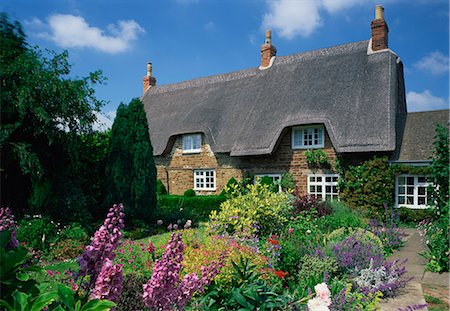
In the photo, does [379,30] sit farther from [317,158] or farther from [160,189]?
[160,189]

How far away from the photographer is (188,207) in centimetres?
1544

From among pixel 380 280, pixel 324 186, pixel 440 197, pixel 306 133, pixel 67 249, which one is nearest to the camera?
pixel 380 280

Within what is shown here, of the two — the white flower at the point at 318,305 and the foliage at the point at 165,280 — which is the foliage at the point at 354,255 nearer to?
the white flower at the point at 318,305

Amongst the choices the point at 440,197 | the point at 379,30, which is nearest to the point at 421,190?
the point at 440,197

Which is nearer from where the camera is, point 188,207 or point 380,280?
point 380,280

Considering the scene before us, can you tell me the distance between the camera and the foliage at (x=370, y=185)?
43.3 ft

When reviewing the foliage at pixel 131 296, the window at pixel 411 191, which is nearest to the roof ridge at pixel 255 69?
the window at pixel 411 191

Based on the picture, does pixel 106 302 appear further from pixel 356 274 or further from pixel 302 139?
pixel 302 139

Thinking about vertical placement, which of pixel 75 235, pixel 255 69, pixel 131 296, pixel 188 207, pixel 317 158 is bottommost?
pixel 188 207

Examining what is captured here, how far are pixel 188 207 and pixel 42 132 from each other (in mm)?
7390

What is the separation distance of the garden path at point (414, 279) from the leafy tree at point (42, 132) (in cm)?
759

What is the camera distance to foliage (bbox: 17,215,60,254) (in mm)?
8406

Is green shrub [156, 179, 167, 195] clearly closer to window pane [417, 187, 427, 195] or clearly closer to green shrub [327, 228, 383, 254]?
window pane [417, 187, 427, 195]

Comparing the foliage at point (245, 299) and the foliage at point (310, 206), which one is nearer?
the foliage at point (245, 299)
